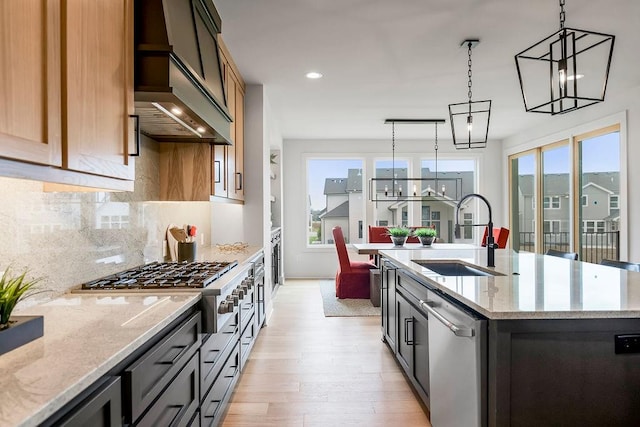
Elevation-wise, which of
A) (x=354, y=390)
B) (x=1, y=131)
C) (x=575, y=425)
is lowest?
(x=354, y=390)

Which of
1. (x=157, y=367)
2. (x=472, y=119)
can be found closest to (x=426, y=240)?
(x=472, y=119)

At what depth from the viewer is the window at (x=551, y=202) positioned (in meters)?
5.98

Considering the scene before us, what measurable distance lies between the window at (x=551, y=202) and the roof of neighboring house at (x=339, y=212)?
3397 millimetres

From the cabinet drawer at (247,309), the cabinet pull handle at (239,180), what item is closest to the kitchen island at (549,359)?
the cabinet drawer at (247,309)

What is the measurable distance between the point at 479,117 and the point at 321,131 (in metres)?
2.55

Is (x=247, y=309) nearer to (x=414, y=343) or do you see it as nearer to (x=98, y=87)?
(x=414, y=343)

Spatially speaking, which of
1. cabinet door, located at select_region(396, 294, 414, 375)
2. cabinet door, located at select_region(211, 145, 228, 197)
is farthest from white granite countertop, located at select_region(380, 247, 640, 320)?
cabinet door, located at select_region(211, 145, 228, 197)

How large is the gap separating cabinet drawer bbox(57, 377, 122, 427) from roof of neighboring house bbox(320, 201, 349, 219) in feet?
21.4

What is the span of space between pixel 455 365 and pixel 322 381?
4.67 feet

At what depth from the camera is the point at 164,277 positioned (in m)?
1.99

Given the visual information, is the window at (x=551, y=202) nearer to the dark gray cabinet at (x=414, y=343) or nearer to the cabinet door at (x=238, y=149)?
the dark gray cabinet at (x=414, y=343)

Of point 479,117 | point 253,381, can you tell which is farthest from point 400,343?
point 479,117

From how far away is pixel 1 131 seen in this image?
87 cm

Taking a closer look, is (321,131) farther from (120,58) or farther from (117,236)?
(120,58)
